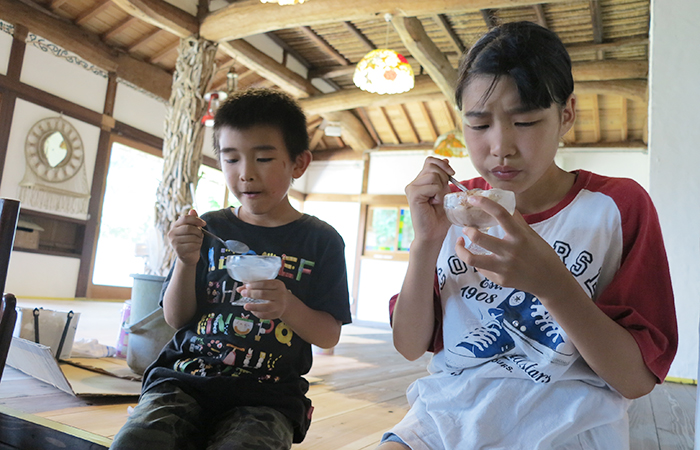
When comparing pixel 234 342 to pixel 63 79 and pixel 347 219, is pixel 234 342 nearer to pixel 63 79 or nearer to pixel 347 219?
pixel 63 79

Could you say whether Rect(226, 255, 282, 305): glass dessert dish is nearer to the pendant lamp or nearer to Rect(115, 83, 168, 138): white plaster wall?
the pendant lamp

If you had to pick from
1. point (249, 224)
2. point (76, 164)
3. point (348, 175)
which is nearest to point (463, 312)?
point (249, 224)

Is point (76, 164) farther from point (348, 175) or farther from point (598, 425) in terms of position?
point (598, 425)

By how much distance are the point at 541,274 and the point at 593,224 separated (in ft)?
0.80

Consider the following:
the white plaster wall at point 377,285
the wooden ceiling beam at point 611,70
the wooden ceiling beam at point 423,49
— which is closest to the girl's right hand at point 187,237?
the wooden ceiling beam at point 423,49

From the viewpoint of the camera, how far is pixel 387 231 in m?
11.0

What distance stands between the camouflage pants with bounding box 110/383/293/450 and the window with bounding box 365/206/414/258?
9.50 m

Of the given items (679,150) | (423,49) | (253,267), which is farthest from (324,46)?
(253,267)

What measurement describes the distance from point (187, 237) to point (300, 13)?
5.07 metres

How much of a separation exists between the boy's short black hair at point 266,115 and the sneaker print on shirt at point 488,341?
778 mm

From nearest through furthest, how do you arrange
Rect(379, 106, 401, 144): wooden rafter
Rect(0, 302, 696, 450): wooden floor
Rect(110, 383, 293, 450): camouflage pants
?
Rect(110, 383, 293, 450): camouflage pants < Rect(0, 302, 696, 450): wooden floor < Rect(379, 106, 401, 144): wooden rafter

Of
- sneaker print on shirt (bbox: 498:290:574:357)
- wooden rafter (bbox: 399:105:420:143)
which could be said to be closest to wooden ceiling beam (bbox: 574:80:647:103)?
wooden rafter (bbox: 399:105:420:143)

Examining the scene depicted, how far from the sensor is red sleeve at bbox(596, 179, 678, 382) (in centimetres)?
83

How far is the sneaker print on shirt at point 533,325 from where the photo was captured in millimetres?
839
